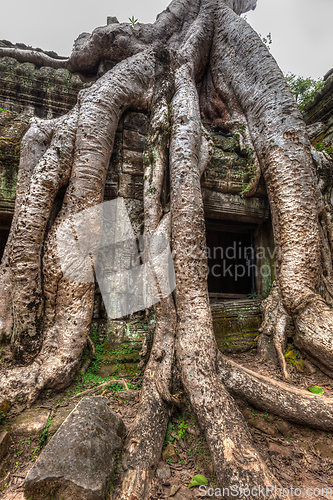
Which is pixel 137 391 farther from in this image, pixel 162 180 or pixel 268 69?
pixel 268 69

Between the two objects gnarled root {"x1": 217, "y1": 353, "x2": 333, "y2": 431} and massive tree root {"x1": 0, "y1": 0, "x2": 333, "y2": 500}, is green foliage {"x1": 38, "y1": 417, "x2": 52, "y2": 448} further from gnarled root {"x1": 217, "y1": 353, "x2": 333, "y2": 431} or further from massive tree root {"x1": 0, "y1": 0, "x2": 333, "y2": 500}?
gnarled root {"x1": 217, "y1": 353, "x2": 333, "y2": 431}

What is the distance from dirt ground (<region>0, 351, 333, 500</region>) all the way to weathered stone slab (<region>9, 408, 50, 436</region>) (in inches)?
1.0

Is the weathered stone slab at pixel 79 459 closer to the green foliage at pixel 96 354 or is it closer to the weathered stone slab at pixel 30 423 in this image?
the weathered stone slab at pixel 30 423

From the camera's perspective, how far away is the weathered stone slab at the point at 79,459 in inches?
46.3

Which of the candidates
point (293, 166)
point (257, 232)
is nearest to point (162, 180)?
point (293, 166)

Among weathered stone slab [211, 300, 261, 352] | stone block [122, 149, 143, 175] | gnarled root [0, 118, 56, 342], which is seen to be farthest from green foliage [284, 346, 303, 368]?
gnarled root [0, 118, 56, 342]

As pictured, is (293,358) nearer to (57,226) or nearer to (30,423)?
(30,423)

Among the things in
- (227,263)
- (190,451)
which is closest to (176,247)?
(190,451)

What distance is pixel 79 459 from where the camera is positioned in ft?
4.15

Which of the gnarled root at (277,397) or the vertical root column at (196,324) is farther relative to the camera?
the gnarled root at (277,397)

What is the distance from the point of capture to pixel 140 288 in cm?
267

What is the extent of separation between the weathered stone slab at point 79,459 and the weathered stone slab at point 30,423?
44 centimetres

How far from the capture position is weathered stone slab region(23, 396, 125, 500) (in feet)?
3.85

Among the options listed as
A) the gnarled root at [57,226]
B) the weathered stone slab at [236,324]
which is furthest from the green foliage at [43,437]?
the weathered stone slab at [236,324]
